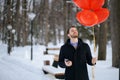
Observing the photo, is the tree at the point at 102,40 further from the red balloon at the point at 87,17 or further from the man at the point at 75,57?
the man at the point at 75,57

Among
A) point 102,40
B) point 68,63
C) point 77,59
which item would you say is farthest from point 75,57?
point 102,40

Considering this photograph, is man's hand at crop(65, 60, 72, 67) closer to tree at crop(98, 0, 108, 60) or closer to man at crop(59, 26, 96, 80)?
man at crop(59, 26, 96, 80)

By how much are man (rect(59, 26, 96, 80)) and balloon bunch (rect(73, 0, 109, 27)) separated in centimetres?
86

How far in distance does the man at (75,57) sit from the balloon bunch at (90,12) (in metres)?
0.86

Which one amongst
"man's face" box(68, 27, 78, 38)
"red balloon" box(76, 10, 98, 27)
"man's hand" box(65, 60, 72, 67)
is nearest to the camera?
"man's hand" box(65, 60, 72, 67)

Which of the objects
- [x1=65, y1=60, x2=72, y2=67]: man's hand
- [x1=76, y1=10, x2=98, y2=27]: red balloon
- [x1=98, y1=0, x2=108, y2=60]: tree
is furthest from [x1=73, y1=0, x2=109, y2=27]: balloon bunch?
[x1=98, y1=0, x2=108, y2=60]: tree

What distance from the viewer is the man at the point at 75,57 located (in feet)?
20.2

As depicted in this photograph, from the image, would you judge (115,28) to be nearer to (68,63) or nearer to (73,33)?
(73,33)

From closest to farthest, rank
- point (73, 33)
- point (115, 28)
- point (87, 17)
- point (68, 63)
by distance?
point (68, 63)
point (73, 33)
point (87, 17)
point (115, 28)

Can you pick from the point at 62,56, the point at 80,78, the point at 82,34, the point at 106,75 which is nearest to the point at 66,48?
the point at 62,56

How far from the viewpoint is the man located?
6.17 meters

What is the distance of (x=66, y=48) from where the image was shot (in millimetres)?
6246

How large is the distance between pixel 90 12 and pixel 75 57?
1.29 metres

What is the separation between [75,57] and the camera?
6172 mm
